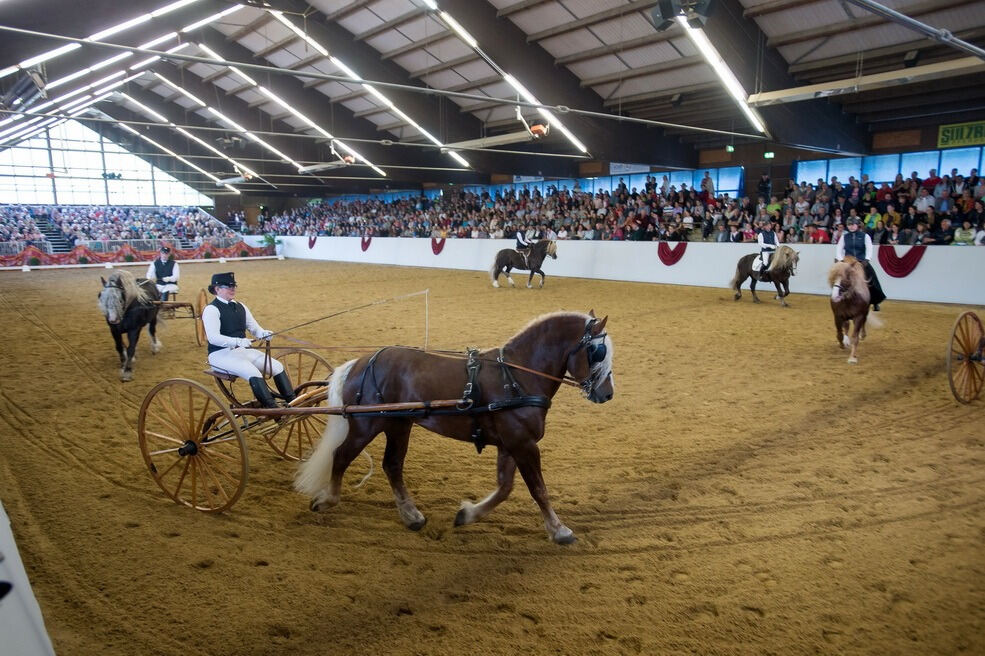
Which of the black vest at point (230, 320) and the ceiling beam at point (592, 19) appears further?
the ceiling beam at point (592, 19)

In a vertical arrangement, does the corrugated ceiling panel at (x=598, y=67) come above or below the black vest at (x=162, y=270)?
above

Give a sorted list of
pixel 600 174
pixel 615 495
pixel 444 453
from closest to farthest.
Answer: pixel 615 495, pixel 444 453, pixel 600 174

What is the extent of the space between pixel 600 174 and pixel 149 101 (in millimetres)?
24940

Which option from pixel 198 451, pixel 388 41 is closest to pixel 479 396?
pixel 198 451

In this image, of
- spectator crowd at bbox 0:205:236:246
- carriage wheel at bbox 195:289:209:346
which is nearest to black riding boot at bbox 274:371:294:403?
carriage wheel at bbox 195:289:209:346

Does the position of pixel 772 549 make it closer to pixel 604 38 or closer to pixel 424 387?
pixel 424 387

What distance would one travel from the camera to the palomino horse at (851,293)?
7.54 metres

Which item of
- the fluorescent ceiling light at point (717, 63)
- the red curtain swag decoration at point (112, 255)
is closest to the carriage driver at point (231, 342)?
the fluorescent ceiling light at point (717, 63)

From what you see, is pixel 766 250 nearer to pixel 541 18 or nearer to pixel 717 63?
pixel 717 63

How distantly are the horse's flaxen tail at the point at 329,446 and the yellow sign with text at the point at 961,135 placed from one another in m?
20.0

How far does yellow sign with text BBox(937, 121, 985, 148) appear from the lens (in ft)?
52.6

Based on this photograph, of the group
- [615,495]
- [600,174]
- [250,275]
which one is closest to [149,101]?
[250,275]

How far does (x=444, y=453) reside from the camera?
5.05 metres

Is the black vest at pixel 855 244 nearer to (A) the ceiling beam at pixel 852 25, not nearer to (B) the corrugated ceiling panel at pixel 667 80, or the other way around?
(A) the ceiling beam at pixel 852 25
